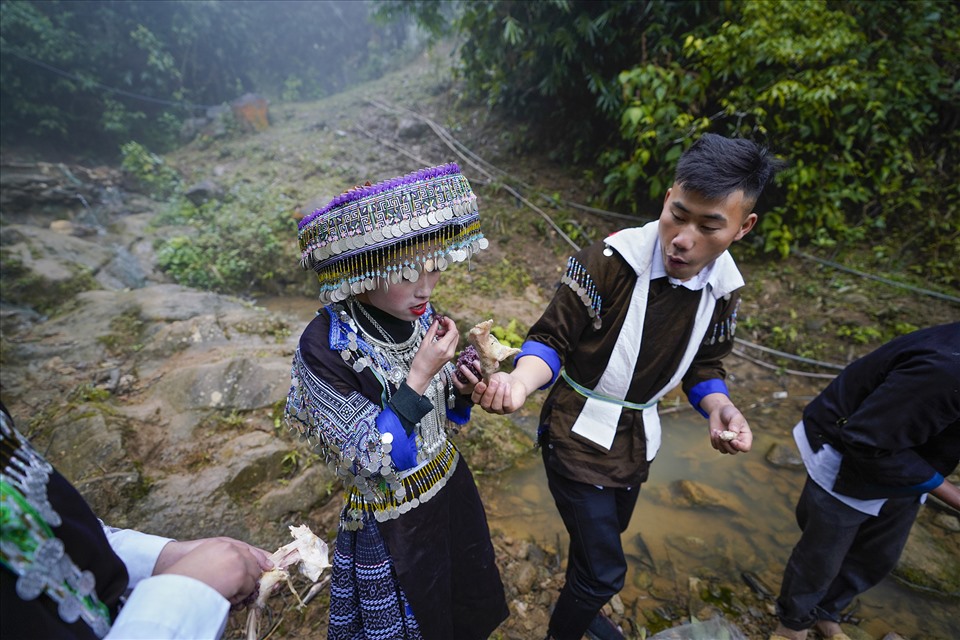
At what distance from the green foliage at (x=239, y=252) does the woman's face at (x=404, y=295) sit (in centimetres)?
618

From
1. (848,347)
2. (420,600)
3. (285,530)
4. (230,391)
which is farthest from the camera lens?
(848,347)

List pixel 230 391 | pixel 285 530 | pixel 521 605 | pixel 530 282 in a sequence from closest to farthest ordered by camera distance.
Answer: pixel 521 605 < pixel 285 530 < pixel 230 391 < pixel 530 282

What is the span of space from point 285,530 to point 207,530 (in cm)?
46

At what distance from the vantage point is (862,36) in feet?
16.3

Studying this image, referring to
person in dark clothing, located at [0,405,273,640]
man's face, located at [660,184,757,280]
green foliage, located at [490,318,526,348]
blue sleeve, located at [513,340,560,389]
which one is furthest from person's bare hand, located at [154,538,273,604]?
green foliage, located at [490,318,526,348]

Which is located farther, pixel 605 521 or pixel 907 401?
pixel 605 521

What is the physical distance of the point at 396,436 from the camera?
1364mm

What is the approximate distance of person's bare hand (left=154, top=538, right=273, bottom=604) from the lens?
981 mm

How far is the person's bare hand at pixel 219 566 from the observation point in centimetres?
98

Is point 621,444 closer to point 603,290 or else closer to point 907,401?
point 603,290

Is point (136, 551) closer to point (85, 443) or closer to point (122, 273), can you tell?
point (85, 443)

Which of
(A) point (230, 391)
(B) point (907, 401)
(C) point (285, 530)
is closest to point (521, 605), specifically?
(C) point (285, 530)

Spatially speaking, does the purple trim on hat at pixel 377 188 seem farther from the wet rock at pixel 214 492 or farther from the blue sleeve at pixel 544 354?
the wet rock at pixel 214 492

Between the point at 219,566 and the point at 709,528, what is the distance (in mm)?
3352
